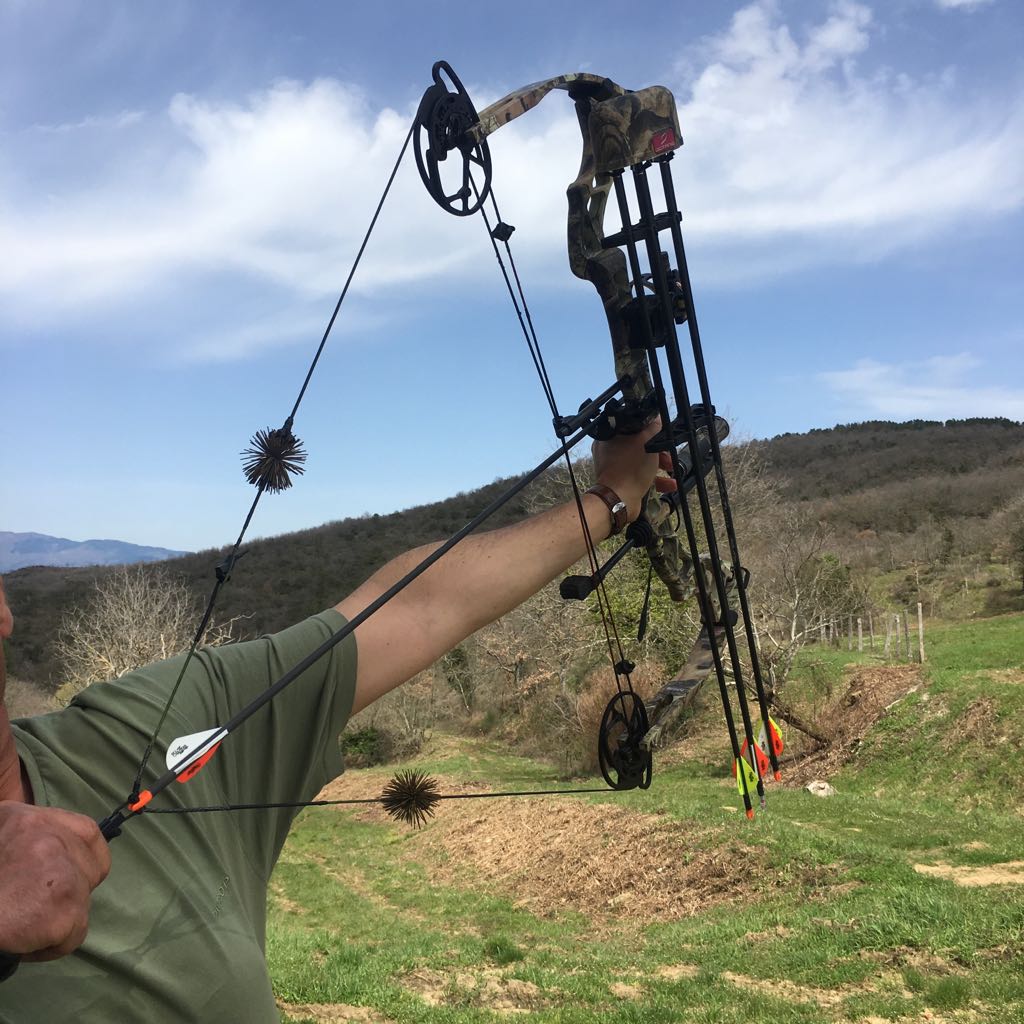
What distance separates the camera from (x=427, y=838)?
62.2 feet

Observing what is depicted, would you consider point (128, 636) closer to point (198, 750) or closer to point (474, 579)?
point (474, 579)

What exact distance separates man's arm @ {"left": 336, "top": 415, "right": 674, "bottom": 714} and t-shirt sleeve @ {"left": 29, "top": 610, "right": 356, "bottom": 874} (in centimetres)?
7

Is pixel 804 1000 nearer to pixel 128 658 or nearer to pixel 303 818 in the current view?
pixel 303 818

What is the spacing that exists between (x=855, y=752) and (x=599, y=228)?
17146 millimetres

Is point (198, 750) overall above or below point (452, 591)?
below

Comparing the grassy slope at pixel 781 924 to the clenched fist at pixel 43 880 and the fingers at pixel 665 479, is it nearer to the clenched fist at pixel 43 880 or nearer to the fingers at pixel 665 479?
the fingers at pixel 665 479

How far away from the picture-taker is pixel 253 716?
200 centimetres

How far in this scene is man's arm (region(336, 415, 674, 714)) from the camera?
212cm

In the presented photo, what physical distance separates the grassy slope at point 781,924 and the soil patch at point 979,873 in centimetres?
18

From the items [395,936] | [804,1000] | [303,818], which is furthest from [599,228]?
[303,818]

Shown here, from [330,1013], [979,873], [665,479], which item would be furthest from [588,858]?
[665,479]

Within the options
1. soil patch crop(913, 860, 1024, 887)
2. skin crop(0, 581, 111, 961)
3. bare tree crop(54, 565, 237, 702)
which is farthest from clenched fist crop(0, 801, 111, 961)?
bare tree crop(54, 565, 237, 702)

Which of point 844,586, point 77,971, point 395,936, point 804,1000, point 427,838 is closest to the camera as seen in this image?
point 77,971

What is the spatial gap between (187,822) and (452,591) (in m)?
0.76
